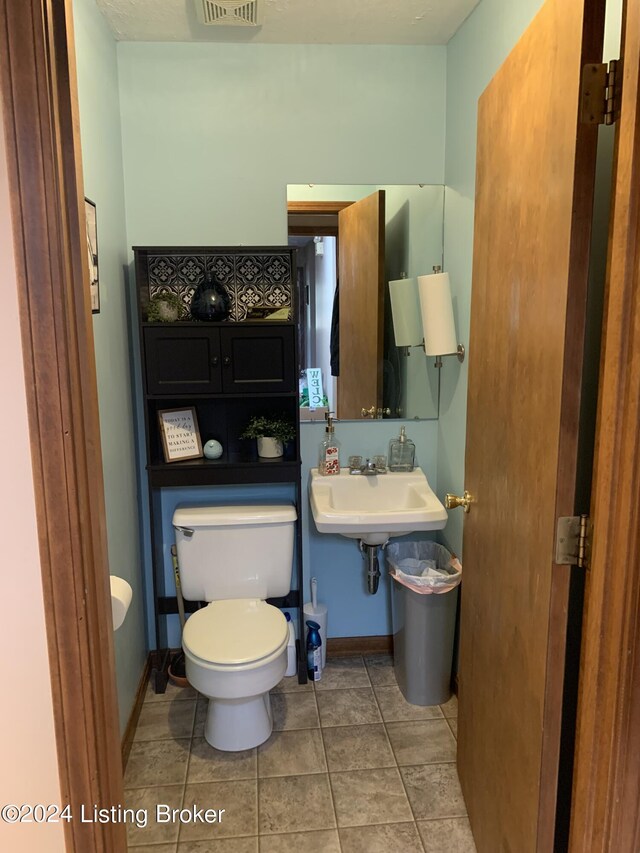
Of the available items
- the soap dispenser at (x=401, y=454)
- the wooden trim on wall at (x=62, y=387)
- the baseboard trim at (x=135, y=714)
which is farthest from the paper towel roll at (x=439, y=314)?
the baseboard trim at (x=135, y=714)

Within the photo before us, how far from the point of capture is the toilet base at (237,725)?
7.11ft

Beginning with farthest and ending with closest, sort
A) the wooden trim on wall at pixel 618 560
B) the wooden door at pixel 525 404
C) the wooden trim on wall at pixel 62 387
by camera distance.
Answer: the wooden door at pixel 525 404, the wooden trim on wall at pixel 618 560, the wooden trim on wall at pixel 62 387

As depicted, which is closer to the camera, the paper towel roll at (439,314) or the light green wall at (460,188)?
the light green wall at (460,188)

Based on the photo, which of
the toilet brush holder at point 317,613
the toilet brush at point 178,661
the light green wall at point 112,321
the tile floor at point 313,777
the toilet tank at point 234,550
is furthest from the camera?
the toilet brush holder at point 317,613

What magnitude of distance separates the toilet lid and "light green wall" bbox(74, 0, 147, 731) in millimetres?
278

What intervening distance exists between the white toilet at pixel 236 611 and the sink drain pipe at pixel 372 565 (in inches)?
12.1

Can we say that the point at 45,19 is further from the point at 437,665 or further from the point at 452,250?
the point at 437,665

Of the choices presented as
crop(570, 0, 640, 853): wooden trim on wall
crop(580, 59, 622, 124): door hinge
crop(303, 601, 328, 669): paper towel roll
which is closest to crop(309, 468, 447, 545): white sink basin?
crop(303, 601, 328, 669): paper towel roll

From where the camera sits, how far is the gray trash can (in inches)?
91.1

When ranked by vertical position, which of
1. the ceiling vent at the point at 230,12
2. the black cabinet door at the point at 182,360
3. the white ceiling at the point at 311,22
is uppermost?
the white ceiling at the point at 311,22

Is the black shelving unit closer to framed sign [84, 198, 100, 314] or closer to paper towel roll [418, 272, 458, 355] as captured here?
framed sign [84, 198, 100, 314]

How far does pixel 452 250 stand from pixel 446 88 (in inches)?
25.0

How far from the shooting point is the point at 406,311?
99.3 inches

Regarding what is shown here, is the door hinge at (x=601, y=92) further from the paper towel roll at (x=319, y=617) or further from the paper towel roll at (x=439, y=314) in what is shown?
the paper towel roll at (x=319, y=617)
